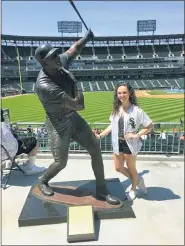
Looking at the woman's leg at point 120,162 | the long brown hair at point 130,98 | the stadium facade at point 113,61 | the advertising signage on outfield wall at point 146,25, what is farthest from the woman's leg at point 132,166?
the advertising signage on outfield wall at point 146,25

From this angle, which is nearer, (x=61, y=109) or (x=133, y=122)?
(x=61, y=109)

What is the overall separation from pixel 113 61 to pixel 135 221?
2770 inches

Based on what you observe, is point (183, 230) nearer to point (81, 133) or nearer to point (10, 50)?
point (81, 133)

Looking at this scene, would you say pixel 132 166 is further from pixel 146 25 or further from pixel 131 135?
pixel 146 25

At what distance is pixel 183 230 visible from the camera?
405cm

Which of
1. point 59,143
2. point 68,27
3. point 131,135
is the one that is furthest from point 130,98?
point 68,27

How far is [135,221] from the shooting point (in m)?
4.40

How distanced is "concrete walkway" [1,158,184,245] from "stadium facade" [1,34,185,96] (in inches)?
2369

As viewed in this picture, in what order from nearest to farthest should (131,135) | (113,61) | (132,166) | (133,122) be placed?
1. (131,135)
2. (133,122)
3. (132,166)
4. (113,61)

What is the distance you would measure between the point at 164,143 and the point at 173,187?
7.65 feet

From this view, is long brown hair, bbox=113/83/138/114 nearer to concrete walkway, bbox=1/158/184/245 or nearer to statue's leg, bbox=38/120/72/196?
statue's leg, bbox=38/120/72/196

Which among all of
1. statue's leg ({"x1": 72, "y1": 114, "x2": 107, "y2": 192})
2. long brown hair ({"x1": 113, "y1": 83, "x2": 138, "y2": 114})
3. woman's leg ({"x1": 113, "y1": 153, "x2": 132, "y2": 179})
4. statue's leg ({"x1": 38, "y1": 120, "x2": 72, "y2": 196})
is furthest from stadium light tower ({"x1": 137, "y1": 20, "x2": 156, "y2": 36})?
statue's leg ({"x1": 38, "y1": 120, "x2": 72, "y2": 196})

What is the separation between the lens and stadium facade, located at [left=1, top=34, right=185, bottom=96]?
68938 millimetres

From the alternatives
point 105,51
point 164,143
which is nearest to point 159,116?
point 164,143
